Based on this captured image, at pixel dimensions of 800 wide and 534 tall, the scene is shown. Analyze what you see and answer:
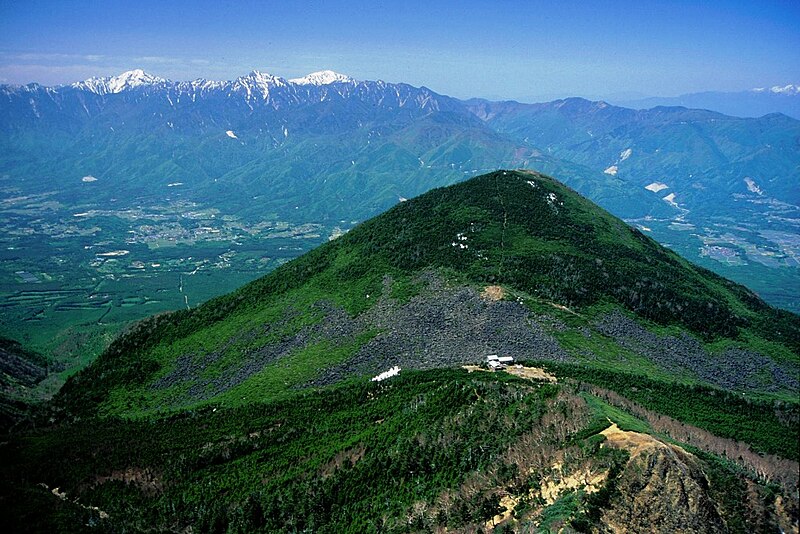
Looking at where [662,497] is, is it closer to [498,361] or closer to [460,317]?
[498,361]

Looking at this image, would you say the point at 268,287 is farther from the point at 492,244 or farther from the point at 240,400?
the point at 492,244

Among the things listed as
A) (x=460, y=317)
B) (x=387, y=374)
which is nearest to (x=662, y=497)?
(x=387, y=374)

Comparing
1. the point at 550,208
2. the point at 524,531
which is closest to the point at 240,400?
the point at 524,531

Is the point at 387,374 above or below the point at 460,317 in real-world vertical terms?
below

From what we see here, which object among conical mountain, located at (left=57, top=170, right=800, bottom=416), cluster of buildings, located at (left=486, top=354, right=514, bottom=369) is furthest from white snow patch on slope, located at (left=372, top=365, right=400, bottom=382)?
cluster of buildings, located at (left=486, top=354, right=514, bottom=369)

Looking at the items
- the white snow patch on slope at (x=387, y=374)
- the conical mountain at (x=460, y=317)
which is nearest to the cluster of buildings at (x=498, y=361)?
the conical mountain at (x=460, y=317)

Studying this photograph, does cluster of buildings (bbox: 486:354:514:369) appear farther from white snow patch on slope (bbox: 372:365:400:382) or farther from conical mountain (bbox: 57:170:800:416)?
white snow patch on slope (bbox: 372:365:400:382)

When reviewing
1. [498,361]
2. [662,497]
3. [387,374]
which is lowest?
[387,374]

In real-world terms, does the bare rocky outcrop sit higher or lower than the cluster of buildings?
higher
